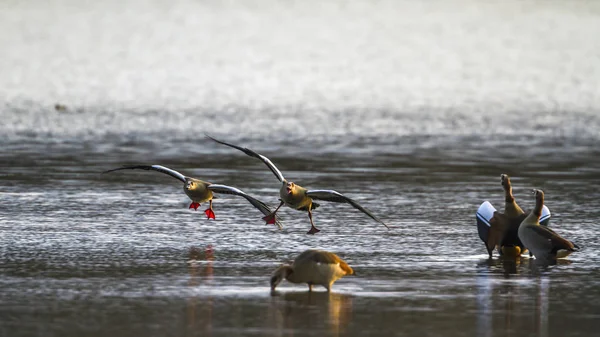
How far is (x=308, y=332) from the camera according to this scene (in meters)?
8.47

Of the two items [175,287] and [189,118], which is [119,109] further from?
[175,287]

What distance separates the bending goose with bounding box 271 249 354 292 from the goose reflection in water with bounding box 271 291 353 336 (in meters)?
0.11

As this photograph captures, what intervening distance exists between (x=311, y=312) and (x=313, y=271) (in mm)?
A: 586

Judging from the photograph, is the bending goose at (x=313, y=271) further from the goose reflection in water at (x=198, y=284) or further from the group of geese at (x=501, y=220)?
the goose reflection in water at (x=198, y=284)

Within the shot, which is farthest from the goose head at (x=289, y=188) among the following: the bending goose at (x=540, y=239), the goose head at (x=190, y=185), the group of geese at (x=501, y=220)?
the bending goose at (x=540, y=239)

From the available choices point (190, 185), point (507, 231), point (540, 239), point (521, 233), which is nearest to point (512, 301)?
point (540, 239)

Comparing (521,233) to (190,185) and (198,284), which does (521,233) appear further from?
(190,185)

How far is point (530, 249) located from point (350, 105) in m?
23.7

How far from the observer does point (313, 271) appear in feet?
31.7

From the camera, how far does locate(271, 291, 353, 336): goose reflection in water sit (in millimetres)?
8617

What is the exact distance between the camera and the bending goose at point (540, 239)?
36.8 feet

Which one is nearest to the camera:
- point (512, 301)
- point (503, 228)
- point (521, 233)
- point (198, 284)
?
point (512, 301)

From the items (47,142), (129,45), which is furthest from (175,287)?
(129,45)

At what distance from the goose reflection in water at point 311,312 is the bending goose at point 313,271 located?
105 millimetres
